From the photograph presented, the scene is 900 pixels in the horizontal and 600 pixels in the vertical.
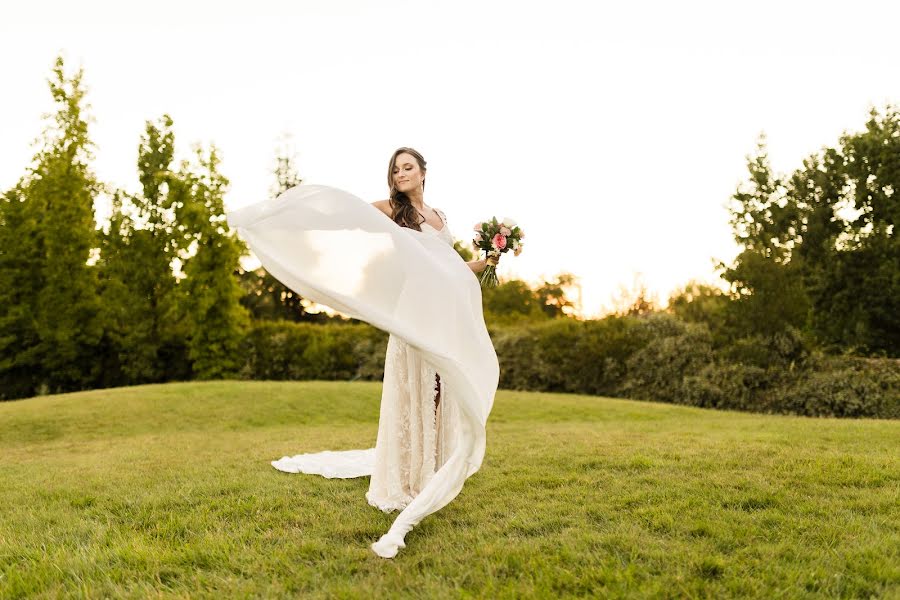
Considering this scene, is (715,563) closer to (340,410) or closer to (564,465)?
(564,465)

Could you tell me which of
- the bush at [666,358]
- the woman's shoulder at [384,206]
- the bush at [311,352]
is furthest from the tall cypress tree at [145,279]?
the woman's shoulder at [384,206]

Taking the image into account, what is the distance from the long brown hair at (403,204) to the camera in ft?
17.3

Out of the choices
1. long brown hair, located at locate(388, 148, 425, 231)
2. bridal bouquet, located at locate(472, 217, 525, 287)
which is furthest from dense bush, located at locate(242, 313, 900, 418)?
long brown hair, located at locate(388, 148, 425, 231)

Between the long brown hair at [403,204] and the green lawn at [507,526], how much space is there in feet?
7.69

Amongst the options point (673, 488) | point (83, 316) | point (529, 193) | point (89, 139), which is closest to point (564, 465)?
point (673, 488)

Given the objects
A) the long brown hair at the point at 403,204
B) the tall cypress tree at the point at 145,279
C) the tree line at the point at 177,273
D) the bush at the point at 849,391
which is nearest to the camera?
the long brown hair at the point at 403,204

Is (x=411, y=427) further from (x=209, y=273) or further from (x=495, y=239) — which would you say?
(x=209, y=273)

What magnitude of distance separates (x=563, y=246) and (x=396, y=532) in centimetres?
3946

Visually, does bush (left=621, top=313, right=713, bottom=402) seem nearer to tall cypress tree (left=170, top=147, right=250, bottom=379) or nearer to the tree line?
the tree line

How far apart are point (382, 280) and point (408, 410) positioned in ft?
4.68

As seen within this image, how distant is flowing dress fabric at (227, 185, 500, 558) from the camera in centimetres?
427

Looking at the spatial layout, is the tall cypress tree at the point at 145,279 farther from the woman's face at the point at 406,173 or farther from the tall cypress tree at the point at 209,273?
the woman's face at the point at 406,173

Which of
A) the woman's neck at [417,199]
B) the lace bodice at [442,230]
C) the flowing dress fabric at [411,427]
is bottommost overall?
the flowing dress fabric at [411,427]

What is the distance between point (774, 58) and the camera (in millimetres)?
16422
